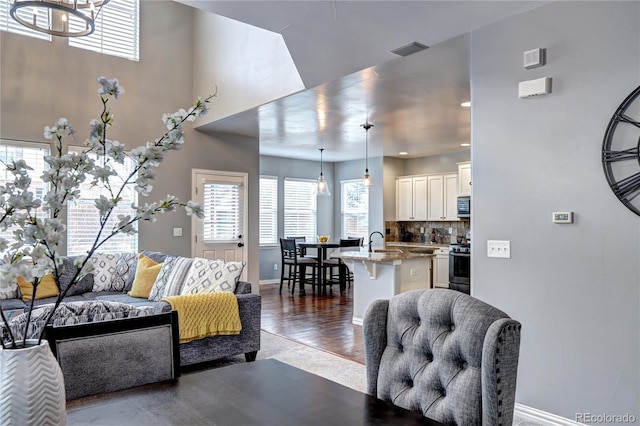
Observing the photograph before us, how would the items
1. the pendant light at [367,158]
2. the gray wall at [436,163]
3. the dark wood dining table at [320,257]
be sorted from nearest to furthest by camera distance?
the pendant light at [367,158], the dark wood dining table at [320,257], the gray wall at [436,163]

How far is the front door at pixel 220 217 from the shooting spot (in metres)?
6.75

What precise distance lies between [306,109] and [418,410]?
4.43 metres

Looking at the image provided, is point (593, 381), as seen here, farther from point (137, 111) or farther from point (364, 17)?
point (137, 111)

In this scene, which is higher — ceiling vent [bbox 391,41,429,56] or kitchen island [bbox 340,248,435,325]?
ceiling vent [bbox 391,41,429,56]

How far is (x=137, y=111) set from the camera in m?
6.28

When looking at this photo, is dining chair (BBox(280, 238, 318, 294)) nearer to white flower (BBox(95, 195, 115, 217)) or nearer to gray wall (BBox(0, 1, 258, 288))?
gray wall (BBox(0, 1, 258, 288))

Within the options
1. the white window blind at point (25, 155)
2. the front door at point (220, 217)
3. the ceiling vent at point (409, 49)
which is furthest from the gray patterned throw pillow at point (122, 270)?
the ceiling vent at point (409, 49)

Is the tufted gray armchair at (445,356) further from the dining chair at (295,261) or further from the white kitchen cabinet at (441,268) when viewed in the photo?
the white kitchen cabinet at (441,268)

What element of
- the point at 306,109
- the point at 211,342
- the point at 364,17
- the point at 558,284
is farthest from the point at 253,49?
the point at 558,284

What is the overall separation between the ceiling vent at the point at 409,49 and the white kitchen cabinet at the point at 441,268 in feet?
17.5

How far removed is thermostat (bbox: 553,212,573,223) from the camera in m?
2.78

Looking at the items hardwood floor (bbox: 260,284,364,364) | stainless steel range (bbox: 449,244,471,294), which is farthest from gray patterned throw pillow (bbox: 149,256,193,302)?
stainless steel range (bbox: 449,244,471,294)

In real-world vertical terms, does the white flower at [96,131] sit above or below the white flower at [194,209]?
above

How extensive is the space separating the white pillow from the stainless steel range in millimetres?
4450
